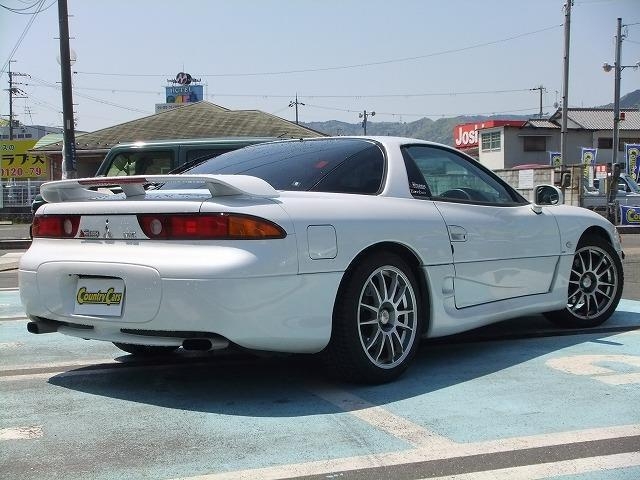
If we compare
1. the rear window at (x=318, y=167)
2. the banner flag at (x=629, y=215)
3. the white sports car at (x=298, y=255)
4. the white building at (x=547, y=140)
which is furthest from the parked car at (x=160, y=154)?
the white building at (x=547, y=140)

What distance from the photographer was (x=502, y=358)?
4.84 meters

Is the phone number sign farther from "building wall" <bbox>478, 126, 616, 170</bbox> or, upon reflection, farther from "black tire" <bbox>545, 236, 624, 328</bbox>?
"black tire" <bbox>545, 236, 624, 328</bbox>

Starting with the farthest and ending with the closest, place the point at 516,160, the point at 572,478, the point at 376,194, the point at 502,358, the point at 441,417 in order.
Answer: the point at 516,160 → the point at 502,358 → the point at 376,194 → the point at 441,417 → the point at 572,478

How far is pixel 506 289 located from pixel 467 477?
2.29 meters

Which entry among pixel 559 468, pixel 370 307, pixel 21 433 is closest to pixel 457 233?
pixel 370 307

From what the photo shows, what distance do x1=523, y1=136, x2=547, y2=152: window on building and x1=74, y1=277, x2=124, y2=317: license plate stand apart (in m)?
46.8

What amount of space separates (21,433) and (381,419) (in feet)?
5.53

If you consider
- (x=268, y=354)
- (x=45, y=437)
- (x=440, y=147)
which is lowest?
(x=45, y=437)

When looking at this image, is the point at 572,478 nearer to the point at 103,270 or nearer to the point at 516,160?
the point at 103,270

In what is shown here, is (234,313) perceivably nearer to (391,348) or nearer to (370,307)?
(370,307)

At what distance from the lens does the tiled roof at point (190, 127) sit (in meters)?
23.9

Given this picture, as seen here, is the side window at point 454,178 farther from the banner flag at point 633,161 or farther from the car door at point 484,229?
the banner flag at point 633,161

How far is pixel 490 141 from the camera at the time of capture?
1987 inches

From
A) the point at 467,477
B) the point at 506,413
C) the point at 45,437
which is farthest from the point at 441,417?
the point at 45,437
